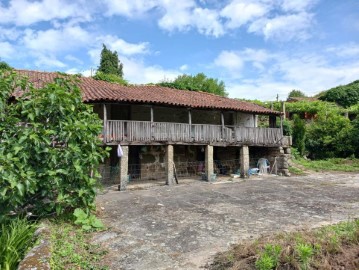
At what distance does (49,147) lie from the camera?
18.0ft

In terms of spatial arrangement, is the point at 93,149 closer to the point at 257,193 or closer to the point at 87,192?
the point at 87,192

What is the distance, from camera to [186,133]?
45.1ft

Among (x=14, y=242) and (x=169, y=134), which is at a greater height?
(x=169, y=134)

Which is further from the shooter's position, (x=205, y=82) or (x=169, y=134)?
(x=205, y=82)

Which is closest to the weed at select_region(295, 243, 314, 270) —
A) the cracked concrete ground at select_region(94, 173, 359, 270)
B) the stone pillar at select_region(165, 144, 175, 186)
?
the cracked concrete ground at select_region(94, 173, 359, 270)

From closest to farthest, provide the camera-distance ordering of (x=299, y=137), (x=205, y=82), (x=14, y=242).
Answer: (x=14, y=242) < (x=299, y=137) < (x=205, y=82)

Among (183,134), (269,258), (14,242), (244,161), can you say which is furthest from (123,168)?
(269,258)

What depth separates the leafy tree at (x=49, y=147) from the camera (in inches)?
204

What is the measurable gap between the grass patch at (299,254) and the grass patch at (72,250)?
1806 mm

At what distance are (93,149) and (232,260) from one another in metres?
3.47

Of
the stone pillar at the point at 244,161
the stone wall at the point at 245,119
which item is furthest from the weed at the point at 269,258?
the stone wall at the point at 245,119

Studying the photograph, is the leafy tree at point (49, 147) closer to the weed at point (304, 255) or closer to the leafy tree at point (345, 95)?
the weed at point (304, 255)

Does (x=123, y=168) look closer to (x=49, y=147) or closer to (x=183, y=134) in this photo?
(x=183, y=134)

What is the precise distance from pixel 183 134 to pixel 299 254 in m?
10.4
